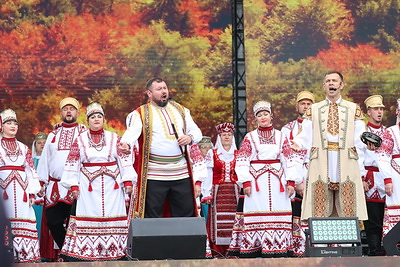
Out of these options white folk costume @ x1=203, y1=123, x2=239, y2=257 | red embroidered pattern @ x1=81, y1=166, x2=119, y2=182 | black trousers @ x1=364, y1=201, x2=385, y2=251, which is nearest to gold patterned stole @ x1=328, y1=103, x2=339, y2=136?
black trousers @ x1=364, y1=201, x2=385, y2=251

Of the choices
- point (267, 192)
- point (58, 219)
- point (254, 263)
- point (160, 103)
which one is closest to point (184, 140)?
point (160, 103)

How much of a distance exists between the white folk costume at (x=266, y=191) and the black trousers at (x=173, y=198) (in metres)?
1.33

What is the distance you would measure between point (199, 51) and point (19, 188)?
5078 mm

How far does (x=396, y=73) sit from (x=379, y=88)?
1.09ft

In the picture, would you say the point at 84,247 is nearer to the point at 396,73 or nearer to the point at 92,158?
the point at 92,158

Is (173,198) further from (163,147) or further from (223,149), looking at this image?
(223,149)

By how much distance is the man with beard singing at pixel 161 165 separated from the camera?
6.66 m

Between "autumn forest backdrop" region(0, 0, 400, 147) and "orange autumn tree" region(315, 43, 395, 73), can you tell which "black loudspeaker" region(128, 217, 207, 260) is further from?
"orange autumn tree" region(315, 43, 395, 73)

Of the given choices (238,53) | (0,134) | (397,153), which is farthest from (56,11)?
(397,153)

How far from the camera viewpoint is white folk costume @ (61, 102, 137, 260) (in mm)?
7715

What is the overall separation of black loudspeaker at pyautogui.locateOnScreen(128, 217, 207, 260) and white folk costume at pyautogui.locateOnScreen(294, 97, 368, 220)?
186 cm

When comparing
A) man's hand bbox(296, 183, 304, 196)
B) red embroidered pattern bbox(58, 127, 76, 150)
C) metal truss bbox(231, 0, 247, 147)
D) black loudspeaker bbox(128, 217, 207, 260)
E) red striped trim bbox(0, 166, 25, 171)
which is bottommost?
black loudspeaker bbox(128, 217, 207, 260)

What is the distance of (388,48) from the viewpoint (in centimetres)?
1218

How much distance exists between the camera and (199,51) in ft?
40.3
